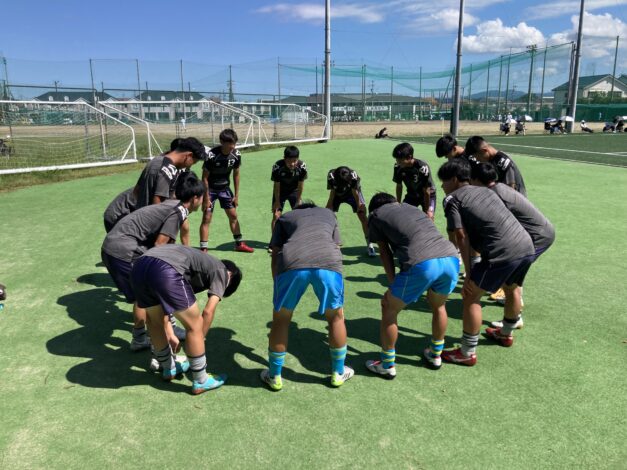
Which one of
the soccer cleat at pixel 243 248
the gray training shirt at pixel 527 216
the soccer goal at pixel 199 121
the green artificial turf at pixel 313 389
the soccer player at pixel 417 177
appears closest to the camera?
the green artificial turf at pixel 313 389

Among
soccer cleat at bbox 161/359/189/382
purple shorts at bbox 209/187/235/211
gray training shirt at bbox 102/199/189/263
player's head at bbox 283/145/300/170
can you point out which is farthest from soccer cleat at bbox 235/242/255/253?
soccer cleat at bbox 161/359/189/382

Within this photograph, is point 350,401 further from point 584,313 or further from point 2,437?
point 584,313

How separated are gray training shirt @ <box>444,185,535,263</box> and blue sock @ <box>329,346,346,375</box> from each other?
140 cm

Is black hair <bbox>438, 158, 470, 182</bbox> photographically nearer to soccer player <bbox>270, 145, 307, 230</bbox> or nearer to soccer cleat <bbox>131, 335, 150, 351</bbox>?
soccer cleat <bbox>131, 335, 150, 351</bbox>

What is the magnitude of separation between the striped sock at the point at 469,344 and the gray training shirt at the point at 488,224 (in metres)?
0.69

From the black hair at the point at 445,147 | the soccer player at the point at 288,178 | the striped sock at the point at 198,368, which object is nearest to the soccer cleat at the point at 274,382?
the striped sock at the point at 198,368

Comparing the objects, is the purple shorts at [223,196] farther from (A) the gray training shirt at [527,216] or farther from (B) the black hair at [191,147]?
(A) the gray training shirt at [527,216]

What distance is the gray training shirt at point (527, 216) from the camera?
13.8 ft

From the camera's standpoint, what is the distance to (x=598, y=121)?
54.2m

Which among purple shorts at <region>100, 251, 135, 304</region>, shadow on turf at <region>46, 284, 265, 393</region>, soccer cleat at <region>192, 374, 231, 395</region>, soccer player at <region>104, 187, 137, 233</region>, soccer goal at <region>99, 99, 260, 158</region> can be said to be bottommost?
shadow on turf at <region>46, 284, 265, 393</region>

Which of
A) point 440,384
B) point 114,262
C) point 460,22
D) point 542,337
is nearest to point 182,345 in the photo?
point 114,262

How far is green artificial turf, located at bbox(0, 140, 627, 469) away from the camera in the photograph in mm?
3049

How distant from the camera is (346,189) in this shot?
6824mm

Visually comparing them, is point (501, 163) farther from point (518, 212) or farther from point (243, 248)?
point (243, 248)
